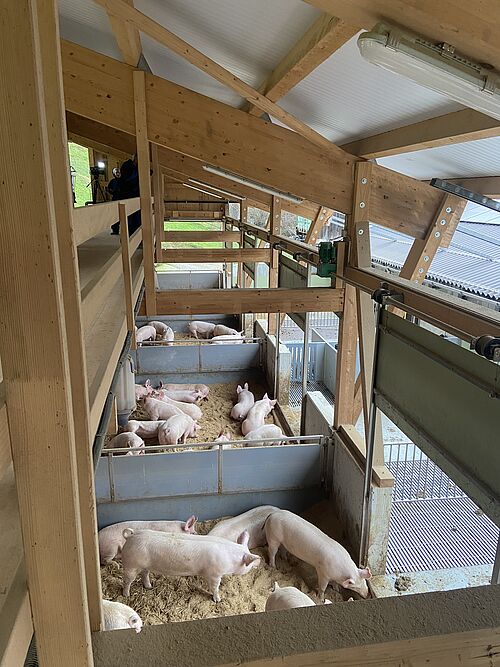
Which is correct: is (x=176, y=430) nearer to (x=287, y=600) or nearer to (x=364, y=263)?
(x=287, y=600)

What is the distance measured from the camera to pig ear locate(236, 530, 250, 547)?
3275mm

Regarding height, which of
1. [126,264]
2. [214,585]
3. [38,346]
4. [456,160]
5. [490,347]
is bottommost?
[214,585]

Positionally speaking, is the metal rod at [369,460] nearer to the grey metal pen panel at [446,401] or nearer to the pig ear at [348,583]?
the grey metal pen panel at [446,401]

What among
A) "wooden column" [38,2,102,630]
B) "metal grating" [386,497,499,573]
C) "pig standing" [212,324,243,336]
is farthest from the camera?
"pig standing" [212,324,243,336]

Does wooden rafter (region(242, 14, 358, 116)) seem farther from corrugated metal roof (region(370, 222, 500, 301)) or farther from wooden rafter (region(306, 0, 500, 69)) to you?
corrugated metal roof (region(370, 222, 500, 301))

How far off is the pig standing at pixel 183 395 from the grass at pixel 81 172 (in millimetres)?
10089

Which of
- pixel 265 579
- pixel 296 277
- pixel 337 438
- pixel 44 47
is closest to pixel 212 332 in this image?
pixel 296 277

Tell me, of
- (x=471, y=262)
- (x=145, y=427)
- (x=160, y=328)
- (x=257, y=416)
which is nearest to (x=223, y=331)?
(x=160, y=328)

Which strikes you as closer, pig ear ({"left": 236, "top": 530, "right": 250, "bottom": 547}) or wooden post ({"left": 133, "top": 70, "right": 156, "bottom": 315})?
wooden post ({"left": 133, "top": 70, "right": 156, "bottom": 315})

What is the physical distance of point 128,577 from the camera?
311 cm

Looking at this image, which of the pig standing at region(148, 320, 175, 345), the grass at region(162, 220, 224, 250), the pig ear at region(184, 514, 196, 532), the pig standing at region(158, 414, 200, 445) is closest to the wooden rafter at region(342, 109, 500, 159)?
the pig ear at region(184, 514, 196, 532)

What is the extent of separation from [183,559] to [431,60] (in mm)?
2934

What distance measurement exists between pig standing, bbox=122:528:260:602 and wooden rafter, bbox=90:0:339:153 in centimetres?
258

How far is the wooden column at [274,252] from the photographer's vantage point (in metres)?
5.82
